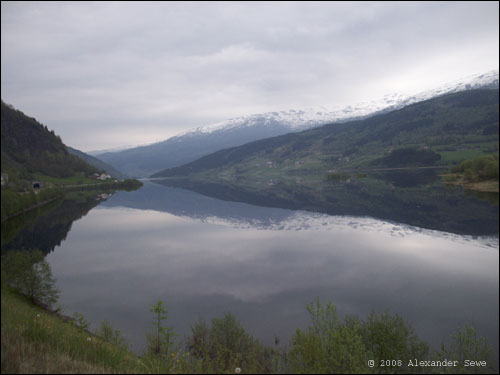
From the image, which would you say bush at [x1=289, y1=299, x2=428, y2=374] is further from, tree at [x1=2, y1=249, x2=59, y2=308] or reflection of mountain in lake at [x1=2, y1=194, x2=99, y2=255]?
reflection of mountain in lake at [x1=2, y1=194, x2=99, y2=255]

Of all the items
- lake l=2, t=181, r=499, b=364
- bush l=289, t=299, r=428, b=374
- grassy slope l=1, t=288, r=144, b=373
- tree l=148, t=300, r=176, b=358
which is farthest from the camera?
lake l=2, t=181, r=499, b=364

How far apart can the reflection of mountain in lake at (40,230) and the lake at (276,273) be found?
1.28ft

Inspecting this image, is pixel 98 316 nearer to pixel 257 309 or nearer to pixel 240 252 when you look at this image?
pixel 257 309

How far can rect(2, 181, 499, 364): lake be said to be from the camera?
2381 centimetres

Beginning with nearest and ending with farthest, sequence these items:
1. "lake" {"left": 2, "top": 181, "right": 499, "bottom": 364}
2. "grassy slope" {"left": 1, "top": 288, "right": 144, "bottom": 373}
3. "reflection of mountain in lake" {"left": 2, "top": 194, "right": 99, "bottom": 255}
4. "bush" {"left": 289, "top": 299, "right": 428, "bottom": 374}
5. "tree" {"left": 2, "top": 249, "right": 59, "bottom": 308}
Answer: "grassy slope" {"left": 1, "top": 288, "right": 144, "bottom": 373} < "bush" {"left": 289, "top": 299, "right": 428, "bottom": 374} < "lake" {"left": 2, "top": 181, "right": 499, "bottom": 364} < "tree" {"left": 2, "top": 249, "right": 59, "bottom": 308} < "reflection of mountain in lake" {"left": 2, "top": 194, "right": 99, "bottom": 255}

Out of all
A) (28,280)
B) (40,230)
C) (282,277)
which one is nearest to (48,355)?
(28,280)

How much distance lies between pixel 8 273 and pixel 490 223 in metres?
69.4

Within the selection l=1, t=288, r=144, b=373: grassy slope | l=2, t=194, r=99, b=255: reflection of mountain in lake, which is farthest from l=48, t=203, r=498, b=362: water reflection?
l=1, t=288, r=144, b=373: grassy slope

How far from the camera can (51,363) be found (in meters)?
7.14

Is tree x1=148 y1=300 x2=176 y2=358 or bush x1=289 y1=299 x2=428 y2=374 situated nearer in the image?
bush x1=289 y1=299 x2=428 y2=374

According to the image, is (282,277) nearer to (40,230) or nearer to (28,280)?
(28,280)

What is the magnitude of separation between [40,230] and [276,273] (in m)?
58.7

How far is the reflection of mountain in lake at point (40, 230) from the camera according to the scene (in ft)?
173

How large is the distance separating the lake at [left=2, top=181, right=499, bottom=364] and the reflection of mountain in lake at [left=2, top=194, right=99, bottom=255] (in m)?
0.39
